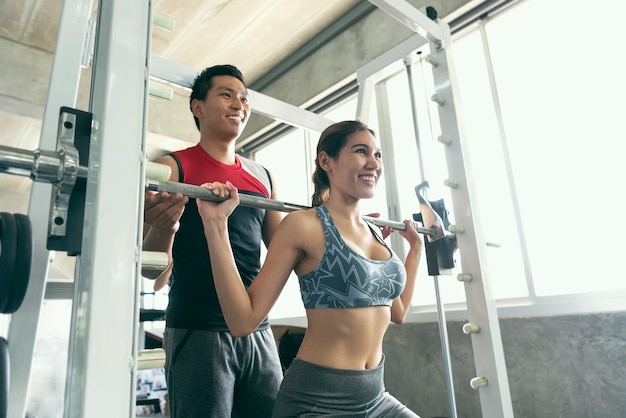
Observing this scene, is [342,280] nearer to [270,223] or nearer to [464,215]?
[270,223]

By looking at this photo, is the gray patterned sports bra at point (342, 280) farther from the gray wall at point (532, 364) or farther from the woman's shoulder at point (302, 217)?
the gray wall at point (532, 364)

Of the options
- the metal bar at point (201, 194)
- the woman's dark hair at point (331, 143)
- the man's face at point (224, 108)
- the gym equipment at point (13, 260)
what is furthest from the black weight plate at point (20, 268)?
the woman's dark hair at point (331, 143)

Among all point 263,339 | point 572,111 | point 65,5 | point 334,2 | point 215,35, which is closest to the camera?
point 65,5

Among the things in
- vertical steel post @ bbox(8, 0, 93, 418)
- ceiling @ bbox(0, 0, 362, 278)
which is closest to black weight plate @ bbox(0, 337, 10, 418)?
vertical steel post @ bbox(8, 0, 93, 418)

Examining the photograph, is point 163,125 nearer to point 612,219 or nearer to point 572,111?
point 572,111

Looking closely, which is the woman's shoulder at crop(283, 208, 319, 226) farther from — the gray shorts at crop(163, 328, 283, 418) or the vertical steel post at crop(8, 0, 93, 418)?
the vertical steel post at crop(8, 0, 93, 418)

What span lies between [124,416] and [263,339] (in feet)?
2.23

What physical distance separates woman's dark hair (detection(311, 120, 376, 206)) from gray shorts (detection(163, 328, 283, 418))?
490 mm

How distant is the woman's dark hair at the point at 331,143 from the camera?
1408mm

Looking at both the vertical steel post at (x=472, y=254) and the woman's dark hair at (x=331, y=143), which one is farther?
the vertical steel post at (x=472, y=254)

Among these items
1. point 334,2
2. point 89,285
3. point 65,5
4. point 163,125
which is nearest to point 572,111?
point 334,2

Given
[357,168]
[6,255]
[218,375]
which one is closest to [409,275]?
[357,168]

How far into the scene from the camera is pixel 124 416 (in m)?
0.65

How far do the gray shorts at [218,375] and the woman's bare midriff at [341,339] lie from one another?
194mm
